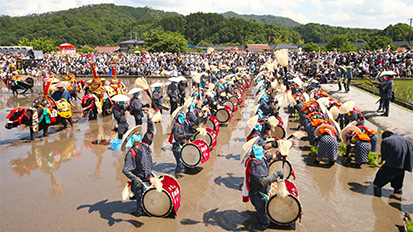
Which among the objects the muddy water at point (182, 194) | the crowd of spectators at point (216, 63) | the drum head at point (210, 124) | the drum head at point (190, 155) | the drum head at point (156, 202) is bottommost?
the muddy water at point (182, 194)

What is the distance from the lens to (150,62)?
3403 centimetres

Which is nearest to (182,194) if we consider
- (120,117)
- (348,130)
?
(120,117)

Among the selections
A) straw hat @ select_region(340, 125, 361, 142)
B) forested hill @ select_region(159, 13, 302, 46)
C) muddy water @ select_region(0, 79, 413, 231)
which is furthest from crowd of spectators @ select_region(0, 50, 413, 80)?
forested hill @ select_region(159, 13, 302, 46)

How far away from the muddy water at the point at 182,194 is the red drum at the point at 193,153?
41 cm

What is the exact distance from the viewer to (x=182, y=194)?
6.61m

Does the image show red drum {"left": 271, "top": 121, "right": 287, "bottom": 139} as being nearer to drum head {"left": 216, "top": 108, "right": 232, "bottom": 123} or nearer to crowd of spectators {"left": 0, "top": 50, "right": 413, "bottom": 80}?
drum head {"left": 216, "top": 108, "right": 232, "bottom": 123}

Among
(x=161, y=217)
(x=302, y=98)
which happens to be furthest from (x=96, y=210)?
(x=302, y=98)

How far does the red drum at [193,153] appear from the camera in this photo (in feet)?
24.0

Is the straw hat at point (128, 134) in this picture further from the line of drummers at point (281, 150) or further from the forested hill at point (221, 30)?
the forested hill at point (221, 30)

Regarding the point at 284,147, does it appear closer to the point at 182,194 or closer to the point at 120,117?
the point at 182,194

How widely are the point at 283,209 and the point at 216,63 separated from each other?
24876mm

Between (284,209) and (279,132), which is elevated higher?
(279,132)

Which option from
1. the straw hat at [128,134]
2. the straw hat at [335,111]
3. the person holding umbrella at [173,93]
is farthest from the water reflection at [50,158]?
the straw hat at [335,111]

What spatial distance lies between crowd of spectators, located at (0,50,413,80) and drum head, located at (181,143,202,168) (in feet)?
60.8
